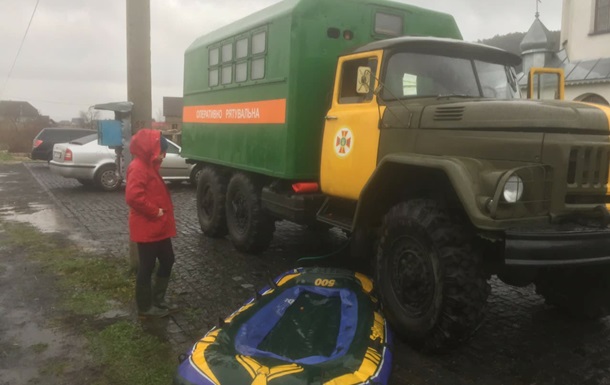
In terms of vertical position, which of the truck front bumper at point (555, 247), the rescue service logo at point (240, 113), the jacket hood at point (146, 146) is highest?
the rescue service logo at point (240, 113)

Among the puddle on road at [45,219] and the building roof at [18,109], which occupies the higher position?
the building roof at [18,109]

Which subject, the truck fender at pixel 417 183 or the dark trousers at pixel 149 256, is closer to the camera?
the truck fender at pixel 417 183

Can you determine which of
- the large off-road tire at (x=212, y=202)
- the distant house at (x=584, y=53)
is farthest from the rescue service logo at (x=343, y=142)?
the distant house at (x=584, y=53)

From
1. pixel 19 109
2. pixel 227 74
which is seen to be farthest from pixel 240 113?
pixel 19 109

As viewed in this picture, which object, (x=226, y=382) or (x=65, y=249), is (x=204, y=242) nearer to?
(x=65, y=249)

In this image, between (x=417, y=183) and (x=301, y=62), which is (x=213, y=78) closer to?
(x=301, y=62)

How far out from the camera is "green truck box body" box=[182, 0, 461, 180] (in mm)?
6008

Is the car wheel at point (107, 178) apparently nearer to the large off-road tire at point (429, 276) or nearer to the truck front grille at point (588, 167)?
the large off-road tire at point (429, 276)

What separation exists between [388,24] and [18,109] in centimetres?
7777

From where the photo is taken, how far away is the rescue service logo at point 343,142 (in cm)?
541

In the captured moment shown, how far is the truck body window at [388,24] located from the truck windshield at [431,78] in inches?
58.1

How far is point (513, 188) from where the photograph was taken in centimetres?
A: 362

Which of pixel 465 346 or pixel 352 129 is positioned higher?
pixel 352 129

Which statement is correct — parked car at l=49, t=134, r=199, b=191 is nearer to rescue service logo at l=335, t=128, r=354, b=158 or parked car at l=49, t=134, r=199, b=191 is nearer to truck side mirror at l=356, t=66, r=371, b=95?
rescue service logo at l=335, t=128, r=354, b=158
